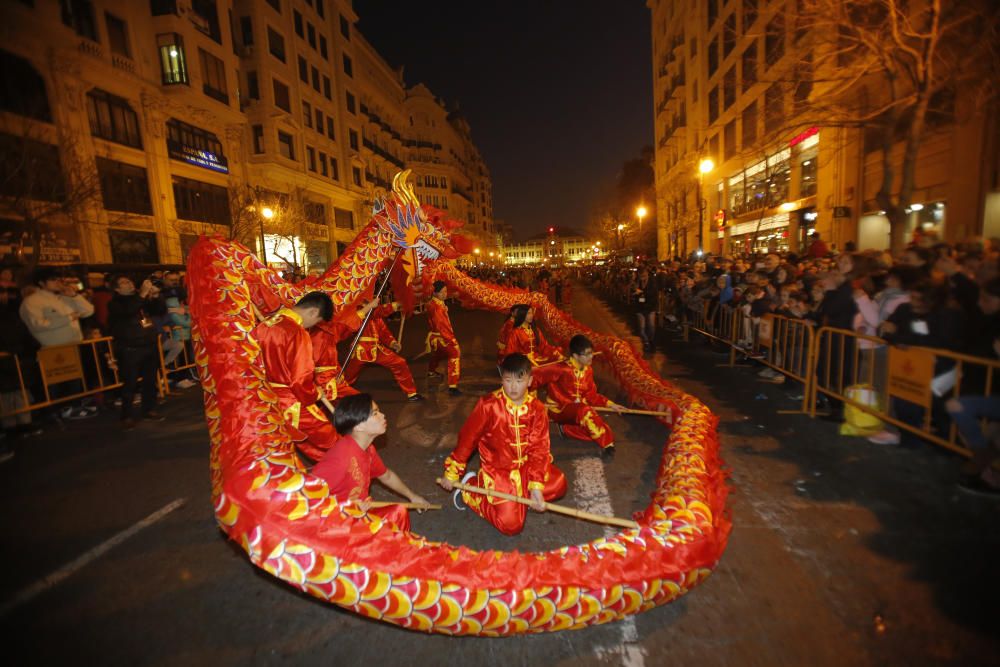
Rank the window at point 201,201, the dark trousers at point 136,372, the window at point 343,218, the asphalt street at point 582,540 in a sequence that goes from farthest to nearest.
A: the window at point 343,218 < the window at point 201,201 < the dark trousers at point 136,372 < the asphalt street at point 582,540

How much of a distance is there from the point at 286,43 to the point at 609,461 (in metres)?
29.7

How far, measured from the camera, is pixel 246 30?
76.9 feet

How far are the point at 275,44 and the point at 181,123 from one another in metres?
8.83

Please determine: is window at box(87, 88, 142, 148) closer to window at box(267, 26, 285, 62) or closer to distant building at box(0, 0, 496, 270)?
distant building at box(0, 0, 496, 270)

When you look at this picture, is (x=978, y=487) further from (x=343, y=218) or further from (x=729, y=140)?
(x=343, y=218)

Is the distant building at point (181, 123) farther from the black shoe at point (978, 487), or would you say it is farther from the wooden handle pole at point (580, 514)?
the black shoe at point (978, 487)

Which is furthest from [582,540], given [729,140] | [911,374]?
[729,140]

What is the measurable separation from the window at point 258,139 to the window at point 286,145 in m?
0.84

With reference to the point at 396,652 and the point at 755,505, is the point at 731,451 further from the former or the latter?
the point at 396,652

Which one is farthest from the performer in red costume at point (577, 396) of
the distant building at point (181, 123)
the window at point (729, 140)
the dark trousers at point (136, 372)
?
the window at point (729, 140)

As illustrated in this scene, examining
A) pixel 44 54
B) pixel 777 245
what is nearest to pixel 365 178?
pixel 44 54

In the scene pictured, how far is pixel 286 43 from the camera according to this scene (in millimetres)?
25406

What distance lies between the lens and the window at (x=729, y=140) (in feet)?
75.4

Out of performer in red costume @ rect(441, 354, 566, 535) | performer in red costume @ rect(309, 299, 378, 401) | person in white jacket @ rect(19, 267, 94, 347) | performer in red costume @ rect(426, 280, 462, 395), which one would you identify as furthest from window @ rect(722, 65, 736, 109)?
person in white jacket @ rect(19, 267, 94, 347)
